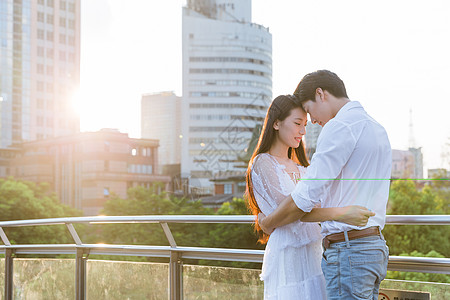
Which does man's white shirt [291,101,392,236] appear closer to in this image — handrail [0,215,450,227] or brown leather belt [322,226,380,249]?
brown leather belt [322,226,380,249]

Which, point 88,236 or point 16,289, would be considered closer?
point 16,289

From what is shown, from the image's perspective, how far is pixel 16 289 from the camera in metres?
4.26

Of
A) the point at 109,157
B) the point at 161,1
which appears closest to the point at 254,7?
the point at 161,1

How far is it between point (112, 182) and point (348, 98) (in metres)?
64.6

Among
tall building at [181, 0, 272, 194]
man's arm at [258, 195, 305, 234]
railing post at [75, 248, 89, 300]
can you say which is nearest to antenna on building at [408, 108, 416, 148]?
railing post at [75, 248, 89, 300]

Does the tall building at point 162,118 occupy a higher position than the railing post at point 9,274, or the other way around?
the tall building at point 162,118

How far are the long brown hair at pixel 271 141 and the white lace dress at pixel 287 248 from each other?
4 centimetres

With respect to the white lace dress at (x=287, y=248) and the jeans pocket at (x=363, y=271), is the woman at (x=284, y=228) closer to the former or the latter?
the white lace dress at (x=287, y=248)

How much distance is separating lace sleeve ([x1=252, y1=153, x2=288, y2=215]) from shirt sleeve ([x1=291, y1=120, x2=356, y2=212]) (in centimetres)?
36

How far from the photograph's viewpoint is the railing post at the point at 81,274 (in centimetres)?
365

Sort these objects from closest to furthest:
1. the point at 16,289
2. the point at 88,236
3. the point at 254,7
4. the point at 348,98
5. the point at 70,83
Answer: the point at 348,98 → the point at 16,289 → the point at 88,236 → the point at 70,83 → the point at 254,7

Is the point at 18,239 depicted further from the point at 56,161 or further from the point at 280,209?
the point at 56,161

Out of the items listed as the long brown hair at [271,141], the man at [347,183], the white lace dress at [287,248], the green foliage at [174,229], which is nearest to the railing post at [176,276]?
the long brown hair at [271,141]

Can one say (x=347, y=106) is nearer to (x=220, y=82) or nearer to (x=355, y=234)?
(x=355, y=234)
